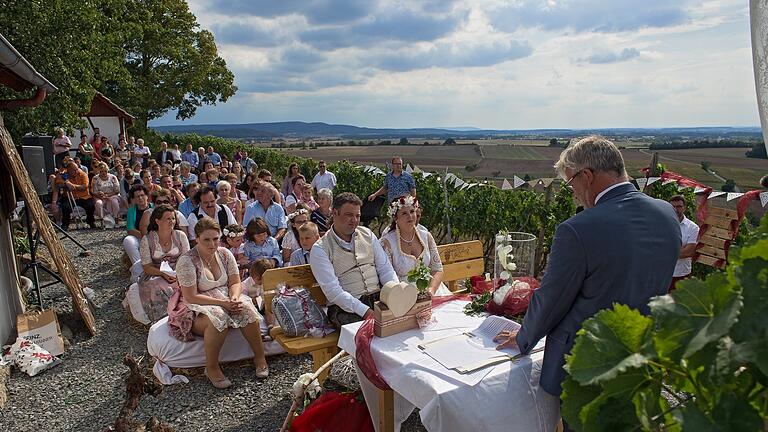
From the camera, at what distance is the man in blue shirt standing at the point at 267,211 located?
23.6 ft

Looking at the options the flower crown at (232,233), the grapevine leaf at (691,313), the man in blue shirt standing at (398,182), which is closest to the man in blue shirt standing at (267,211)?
the flower crown at (232,233)

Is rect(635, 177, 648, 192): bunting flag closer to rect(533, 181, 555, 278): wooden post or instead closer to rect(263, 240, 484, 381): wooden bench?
rect(533, 181, 555, 278): wooden post

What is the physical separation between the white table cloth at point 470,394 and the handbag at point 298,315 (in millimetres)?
1258

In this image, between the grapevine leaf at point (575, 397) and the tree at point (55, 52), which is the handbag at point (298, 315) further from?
the tree at point (55, 52)

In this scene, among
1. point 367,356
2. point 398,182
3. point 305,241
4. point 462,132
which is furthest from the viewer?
point 462,132

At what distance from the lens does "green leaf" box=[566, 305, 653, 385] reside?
0.73 m

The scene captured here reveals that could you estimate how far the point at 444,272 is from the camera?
4984 millimetres

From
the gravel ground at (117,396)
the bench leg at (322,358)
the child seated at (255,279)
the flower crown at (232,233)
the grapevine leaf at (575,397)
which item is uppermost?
the grapevine leaf at (575,397)

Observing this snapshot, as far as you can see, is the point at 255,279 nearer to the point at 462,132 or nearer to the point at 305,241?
the point at 305,241

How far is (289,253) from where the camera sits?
20.7 feet

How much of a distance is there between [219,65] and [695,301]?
1515 inches

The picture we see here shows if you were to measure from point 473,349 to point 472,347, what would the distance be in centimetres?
2

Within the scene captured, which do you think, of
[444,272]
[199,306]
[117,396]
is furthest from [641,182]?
[117,396]

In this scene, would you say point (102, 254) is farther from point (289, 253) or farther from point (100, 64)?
point (100, 64)
